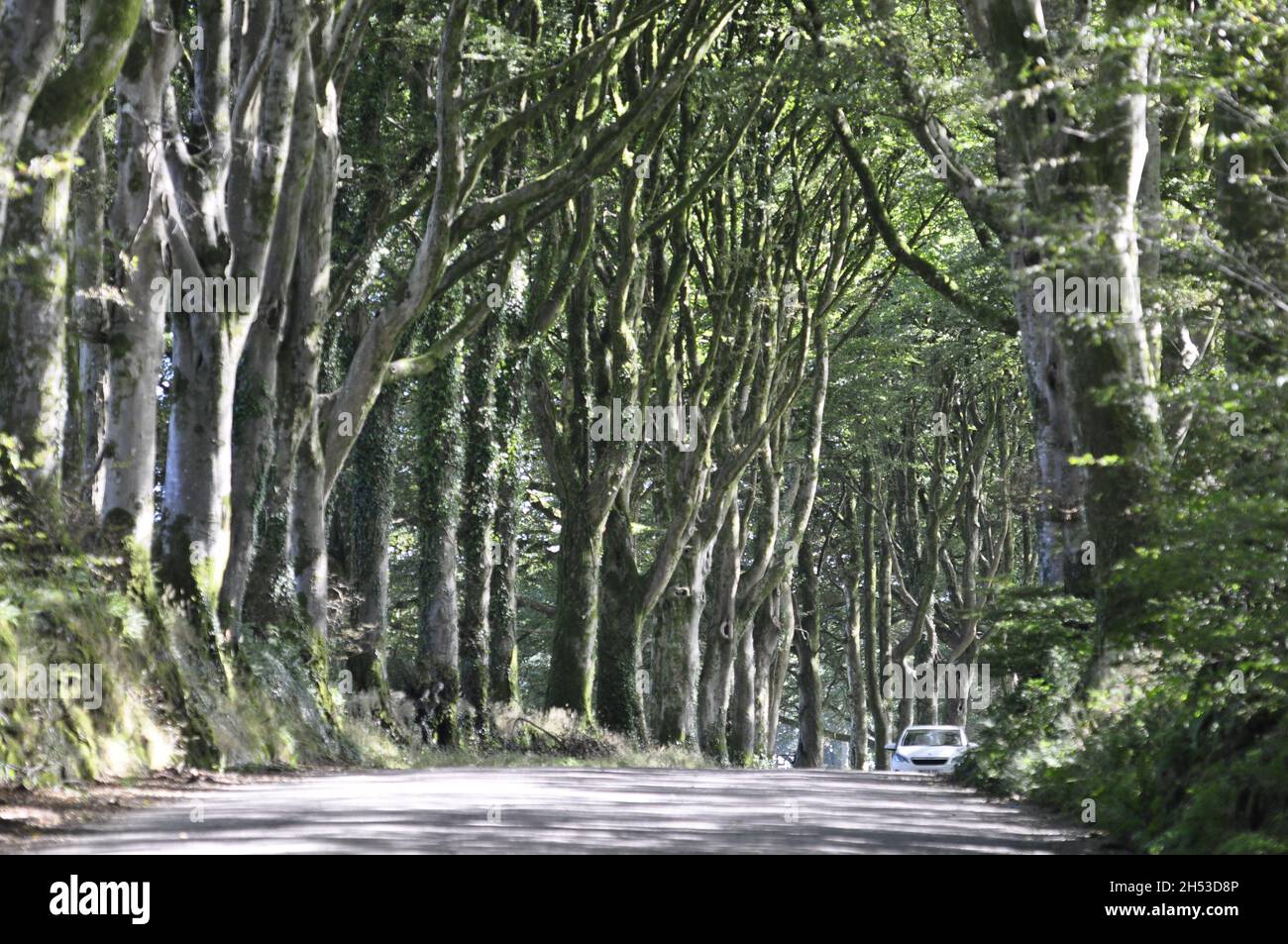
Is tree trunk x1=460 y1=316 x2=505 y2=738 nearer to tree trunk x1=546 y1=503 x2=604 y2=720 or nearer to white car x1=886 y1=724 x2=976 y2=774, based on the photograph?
tree trunk x1=546 y1=503 x2=604 y2=720

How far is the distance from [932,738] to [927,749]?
151cm

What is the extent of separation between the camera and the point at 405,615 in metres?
52.1

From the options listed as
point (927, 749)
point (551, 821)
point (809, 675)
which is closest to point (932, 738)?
point (927, 749)

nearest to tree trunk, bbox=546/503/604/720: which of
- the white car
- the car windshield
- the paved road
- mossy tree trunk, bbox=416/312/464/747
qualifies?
mossy tree trunk, bbox=416/312/464/747

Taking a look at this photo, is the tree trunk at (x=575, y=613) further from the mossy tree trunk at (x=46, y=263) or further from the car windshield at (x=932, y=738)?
the mossy tree trunk at (x=46, y=263)

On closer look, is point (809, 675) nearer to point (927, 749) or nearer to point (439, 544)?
point (927, 749)

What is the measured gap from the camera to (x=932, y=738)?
117 ft

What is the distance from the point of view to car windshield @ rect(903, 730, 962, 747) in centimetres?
3531

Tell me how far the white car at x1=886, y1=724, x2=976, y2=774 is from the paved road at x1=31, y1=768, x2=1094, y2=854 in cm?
1653

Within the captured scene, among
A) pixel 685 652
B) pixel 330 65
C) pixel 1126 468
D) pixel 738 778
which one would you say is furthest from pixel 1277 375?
pixel 685 652

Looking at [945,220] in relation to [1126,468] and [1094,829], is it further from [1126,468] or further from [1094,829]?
[1094,829]

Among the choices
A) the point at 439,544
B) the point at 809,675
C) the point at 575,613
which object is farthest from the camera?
the point at 809,675

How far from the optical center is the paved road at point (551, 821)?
9789 millimetres

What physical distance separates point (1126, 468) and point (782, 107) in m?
20.0
